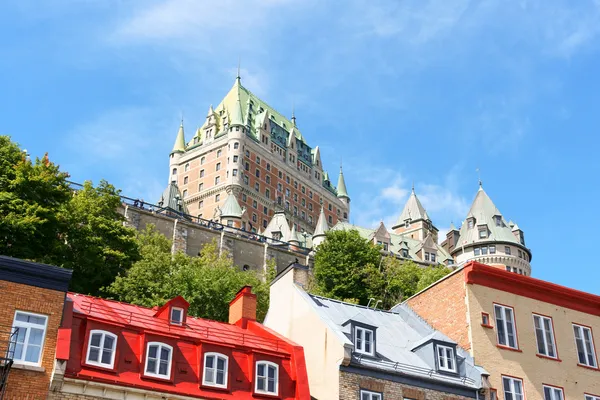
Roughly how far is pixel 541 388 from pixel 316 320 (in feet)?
30.7

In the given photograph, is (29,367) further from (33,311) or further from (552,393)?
(552,393)

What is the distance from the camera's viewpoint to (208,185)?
140125mm

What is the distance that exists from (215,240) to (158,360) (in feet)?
199

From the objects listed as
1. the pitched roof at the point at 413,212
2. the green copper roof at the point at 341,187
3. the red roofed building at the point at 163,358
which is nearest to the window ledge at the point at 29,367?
the red roofed building at the point at 163,358

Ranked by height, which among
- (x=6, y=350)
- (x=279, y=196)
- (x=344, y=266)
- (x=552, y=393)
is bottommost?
(x=6, y=350)

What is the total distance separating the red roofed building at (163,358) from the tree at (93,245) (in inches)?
866

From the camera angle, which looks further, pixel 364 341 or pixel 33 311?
pixel 364 341

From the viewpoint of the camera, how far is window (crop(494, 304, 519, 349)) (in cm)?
3244

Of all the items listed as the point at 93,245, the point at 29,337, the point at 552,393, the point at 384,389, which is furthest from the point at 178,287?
the point at 29,337

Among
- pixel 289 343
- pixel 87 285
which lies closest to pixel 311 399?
pixel 289 343

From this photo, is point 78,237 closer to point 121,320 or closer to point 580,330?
point 121,320

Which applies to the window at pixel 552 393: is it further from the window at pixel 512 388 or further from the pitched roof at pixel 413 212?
the pitched roof at pixel 413 212

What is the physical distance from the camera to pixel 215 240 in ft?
282

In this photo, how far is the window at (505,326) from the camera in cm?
3244
